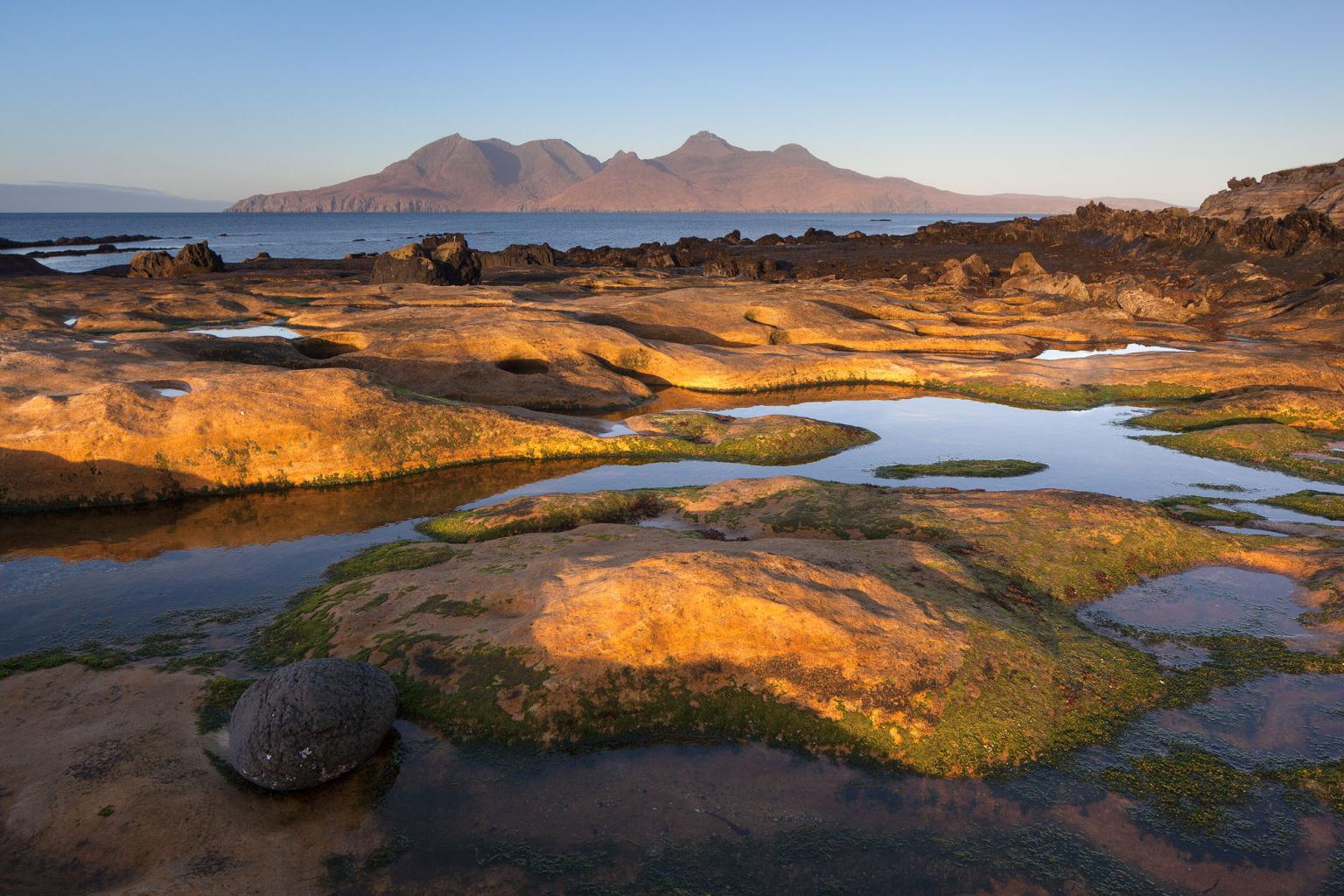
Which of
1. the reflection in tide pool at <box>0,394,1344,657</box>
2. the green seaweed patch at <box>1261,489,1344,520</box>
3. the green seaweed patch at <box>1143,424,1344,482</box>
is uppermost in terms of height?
the green seaweed patch at <box>1143,424,1344,482</box>

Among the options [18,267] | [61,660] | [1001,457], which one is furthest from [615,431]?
[18,267]

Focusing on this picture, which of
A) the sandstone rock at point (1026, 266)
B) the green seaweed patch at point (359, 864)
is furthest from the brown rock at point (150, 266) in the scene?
the green seaweed patch at point (359, 864)

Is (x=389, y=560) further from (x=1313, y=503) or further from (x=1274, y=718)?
(x=1313, y=503)

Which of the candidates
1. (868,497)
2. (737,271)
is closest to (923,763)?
(868,497)

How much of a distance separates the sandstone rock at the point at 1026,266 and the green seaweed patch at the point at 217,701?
87565 millimetres

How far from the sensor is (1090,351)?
57.9 metres

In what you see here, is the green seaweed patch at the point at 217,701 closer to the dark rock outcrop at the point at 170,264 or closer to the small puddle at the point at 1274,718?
the small puddle at the point at 1274,718

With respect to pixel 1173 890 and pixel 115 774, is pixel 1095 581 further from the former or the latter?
pixel 115 774

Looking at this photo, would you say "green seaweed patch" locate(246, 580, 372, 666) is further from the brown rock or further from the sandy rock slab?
the brown rock

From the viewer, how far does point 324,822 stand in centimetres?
1144

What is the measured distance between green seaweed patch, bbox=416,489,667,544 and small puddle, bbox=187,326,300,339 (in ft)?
115

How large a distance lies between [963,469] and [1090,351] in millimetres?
34787

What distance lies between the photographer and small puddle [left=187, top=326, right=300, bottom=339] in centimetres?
5432

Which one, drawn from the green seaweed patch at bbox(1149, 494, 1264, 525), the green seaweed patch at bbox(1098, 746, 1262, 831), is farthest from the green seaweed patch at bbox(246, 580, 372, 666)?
the green seaweed patch at bbox(1149, 494, 1264, 525)
